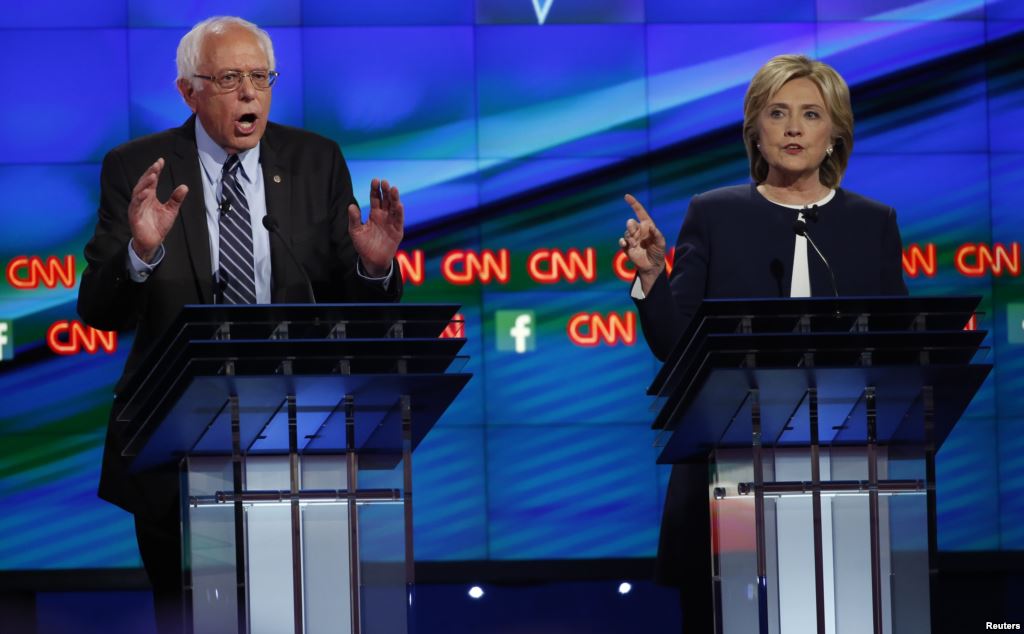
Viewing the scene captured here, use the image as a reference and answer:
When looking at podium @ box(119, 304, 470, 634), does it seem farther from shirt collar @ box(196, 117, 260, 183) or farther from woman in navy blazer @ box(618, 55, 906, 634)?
woman in navy blazer @ box(618, 55, 906, 634)

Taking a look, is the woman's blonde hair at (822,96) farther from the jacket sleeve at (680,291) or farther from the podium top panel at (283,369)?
the podium top panel at (283,369)

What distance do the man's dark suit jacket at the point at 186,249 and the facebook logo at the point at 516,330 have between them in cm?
403

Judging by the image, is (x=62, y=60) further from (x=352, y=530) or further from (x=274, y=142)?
(x=352, y=530)

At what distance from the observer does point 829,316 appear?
113 inches

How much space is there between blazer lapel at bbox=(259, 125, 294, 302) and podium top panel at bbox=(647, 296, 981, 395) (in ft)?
2.91

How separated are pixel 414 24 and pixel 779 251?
423 cm

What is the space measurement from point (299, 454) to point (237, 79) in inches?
36.1

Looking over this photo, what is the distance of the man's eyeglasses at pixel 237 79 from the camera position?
341 cm

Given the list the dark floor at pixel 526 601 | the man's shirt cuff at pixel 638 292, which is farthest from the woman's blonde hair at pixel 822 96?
the dark floor at pixel 526 601

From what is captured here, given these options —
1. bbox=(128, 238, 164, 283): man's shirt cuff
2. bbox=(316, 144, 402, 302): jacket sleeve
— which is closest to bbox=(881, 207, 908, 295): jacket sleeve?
bbox=(316, 144, 402, 302): jacket sleeve

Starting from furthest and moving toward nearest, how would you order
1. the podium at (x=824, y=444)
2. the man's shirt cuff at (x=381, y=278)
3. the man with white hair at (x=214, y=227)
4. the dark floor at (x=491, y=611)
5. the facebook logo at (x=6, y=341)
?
the facebook logo at (x=6, y=341)
the dark floor at (x=491, y=611)
the man's shirt cuff at (x=381, y=278)
the man with white hair at (x=214, y=227)
the podium at (x=824, y=444)

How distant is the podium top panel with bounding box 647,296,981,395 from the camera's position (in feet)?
9.40

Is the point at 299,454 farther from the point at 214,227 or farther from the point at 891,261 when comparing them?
the point at 891,261

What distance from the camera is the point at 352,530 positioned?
2.88 metres
